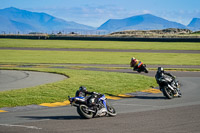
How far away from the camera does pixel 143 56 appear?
6000 cm

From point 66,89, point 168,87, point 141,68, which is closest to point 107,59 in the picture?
point 141,68

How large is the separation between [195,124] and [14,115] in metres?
6.90

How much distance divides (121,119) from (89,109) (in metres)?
1.24

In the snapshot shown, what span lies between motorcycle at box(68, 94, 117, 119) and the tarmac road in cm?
23

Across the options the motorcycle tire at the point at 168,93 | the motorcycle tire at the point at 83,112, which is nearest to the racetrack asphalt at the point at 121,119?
the motorcycle tire at the point at 83,112

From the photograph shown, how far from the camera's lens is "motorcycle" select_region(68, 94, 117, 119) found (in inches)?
539

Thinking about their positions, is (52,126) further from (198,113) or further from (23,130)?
(198,113)

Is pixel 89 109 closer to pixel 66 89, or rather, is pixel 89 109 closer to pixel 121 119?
pixel 121 119

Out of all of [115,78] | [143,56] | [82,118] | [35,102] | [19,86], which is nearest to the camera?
[82,118]

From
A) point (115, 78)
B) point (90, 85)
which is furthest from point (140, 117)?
point (115, 78)

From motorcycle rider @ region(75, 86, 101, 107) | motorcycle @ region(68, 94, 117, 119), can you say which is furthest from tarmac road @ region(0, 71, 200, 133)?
motorcycle rider @ region(75, 86, 101, 107)

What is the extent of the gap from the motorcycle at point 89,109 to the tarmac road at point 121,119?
230 mm

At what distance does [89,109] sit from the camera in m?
13.9

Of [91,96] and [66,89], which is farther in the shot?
[66,89]
